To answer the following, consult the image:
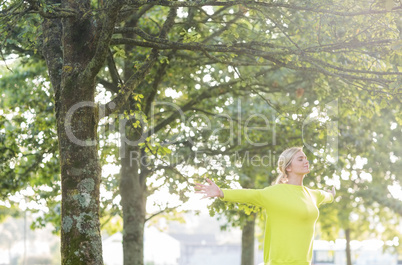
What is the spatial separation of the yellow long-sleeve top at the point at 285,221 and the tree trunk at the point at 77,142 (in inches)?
97.1

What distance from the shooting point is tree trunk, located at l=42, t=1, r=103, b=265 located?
7.45 metres

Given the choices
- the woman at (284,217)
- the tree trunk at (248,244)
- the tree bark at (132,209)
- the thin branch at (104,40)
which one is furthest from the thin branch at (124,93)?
the tree trunk at (248,244)

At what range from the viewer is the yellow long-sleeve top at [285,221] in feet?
19.5

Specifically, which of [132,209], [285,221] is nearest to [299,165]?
[285,221]

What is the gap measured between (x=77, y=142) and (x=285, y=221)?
3246mm

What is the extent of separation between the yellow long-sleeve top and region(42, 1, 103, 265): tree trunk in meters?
2.47

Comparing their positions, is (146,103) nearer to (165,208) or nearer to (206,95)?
(206,95)

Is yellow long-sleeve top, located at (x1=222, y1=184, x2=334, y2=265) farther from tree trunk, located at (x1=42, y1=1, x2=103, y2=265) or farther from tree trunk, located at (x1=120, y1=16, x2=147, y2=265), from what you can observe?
tree trunk, located at (x1=120, y1=16, x2=147, y2=265)

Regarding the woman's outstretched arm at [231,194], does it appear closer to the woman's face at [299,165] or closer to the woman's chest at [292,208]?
the woman's chest at [292,208]

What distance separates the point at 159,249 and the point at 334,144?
242 feet

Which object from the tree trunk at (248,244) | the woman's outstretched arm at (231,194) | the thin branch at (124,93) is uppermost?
the thin branch at (124,93)

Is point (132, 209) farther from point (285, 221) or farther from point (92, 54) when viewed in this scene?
point (285, 221)

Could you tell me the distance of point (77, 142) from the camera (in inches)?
309

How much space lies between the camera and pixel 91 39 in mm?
8375
